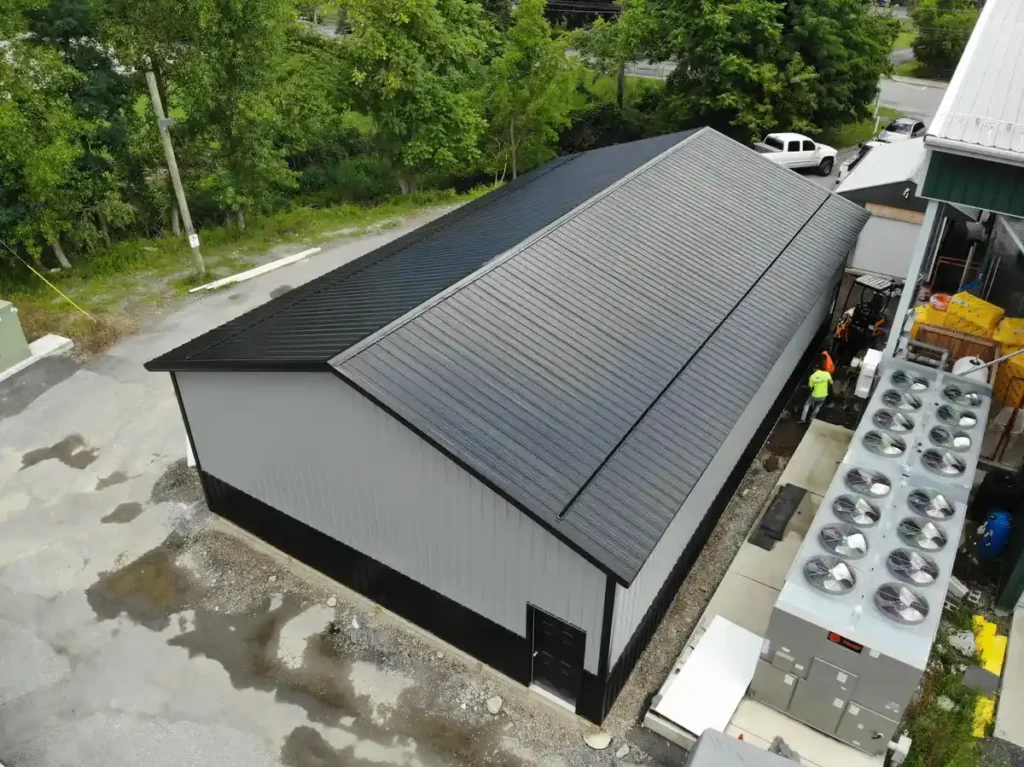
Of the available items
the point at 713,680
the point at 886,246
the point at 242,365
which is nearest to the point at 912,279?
the point at 886,246

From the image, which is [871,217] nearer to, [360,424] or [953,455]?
[953,455]

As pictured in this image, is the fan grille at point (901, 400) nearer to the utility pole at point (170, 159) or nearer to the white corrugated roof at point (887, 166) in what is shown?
the white corrugated roof at point (887, 166)

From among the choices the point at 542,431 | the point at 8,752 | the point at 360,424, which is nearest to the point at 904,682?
the point at 542,431

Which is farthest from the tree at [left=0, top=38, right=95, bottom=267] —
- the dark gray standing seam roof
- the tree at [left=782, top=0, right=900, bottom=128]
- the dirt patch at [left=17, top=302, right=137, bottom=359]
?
the tree at [left=782, top=0, right=900, bottom=128]

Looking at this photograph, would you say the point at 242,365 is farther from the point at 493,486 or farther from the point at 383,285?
the point at 493,486

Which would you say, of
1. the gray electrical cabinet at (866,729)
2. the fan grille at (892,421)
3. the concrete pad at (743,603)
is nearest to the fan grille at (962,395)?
the fan grille at (892,421)
